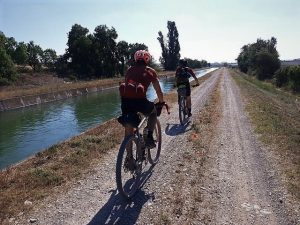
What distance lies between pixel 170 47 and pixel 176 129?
327 feet

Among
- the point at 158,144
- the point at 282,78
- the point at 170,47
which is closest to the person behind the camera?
the point at 158,144

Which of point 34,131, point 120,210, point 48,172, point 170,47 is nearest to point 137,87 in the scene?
point 120,210

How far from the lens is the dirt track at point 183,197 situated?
525 centimetres

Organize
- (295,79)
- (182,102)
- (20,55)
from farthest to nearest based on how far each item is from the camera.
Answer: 1. (20,55)
2. (295,79)
3. (182,102)

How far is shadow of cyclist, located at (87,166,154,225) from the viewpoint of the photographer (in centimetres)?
520

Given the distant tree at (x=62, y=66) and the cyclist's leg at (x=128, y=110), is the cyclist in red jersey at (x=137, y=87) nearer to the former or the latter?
the cyclist's leg at (x=128, y=110)

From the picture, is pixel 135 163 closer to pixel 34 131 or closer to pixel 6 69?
pixel 34 131

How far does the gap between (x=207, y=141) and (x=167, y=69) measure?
10598cm

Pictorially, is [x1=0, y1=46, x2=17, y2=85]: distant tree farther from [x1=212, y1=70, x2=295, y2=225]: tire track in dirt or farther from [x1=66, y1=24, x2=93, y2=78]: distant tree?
[x1=212, y1=70, x2=295, y2=225]: tire track in dirt

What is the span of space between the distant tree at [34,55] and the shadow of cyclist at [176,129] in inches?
2819

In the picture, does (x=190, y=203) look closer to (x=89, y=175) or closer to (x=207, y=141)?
(x=89, y=175)

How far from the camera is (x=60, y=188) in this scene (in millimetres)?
6547

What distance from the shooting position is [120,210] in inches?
218

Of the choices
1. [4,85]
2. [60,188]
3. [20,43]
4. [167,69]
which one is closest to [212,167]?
[60,188]
